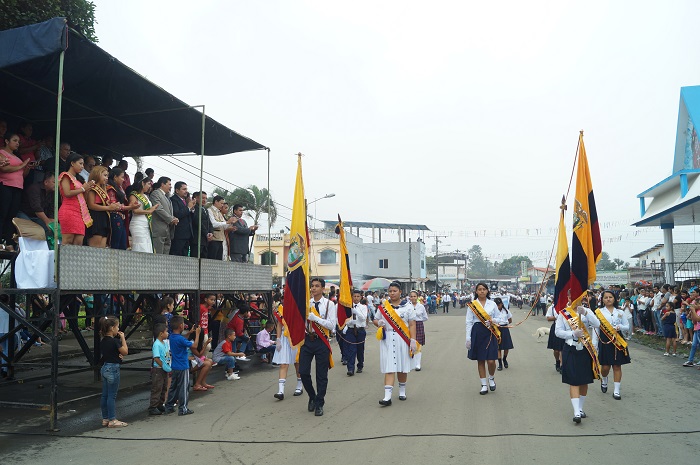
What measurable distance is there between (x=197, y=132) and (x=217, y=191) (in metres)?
21.6

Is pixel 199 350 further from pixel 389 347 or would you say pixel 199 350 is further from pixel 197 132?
pixel 197 132

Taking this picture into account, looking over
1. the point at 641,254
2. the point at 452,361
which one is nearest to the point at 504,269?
the point at 641,254

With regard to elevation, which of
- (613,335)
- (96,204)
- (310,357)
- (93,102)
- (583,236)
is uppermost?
(93,102)

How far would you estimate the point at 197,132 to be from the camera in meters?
11.5

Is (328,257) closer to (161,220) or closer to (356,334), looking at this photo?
(356,334)

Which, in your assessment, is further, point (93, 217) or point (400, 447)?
point (93, 217)

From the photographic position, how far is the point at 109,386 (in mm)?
7078

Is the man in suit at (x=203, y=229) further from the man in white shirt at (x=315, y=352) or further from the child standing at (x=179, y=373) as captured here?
the man in white shirt at (x=315, y=352)

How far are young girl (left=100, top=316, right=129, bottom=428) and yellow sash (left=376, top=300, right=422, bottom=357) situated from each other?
3729mm

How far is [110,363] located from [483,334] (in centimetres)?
566

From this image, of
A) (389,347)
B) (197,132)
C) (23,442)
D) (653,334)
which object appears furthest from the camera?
(653,334)

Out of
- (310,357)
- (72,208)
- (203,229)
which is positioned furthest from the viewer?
(203,229)

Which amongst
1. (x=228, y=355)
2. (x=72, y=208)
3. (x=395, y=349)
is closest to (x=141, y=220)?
(x=72, y=208)

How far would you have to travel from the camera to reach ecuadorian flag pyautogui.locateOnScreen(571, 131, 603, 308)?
752 centimetres
